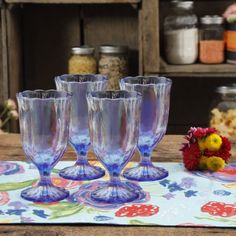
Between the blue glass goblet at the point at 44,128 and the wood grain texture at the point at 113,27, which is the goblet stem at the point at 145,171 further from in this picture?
the wood grain texture at the point at 113,27

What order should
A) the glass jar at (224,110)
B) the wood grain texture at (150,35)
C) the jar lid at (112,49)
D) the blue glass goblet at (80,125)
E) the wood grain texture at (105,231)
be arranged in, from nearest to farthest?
1. the wood grain texture at (105,231)
2. the blue glass goblet at (80,125)
3. the glass jar at (224,110)
4. the wood grain texture at (150,35)
5. the jar lid at (112,49)

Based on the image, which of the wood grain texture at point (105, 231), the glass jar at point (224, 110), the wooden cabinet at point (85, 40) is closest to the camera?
the wood grain texture at point (105, 231)

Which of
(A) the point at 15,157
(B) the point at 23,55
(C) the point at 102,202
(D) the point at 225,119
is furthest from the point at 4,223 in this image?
(B) the point at 23,55

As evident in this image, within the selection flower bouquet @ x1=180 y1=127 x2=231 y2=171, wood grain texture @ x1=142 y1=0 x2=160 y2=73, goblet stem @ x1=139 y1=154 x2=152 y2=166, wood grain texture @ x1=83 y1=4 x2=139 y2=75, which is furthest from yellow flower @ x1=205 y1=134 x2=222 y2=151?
wood grain texture @ x1=83 y1=4 x2=139 y2=75

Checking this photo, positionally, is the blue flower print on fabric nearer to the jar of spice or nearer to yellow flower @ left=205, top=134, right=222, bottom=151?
yellow flower @ left=205, top=134, right=222, bottom=151

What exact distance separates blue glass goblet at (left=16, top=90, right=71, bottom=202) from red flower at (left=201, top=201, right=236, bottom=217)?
227 millimetres

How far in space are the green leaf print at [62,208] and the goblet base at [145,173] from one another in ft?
0.54

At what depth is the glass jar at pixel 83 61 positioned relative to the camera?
239 centimetres

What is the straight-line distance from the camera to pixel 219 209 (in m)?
0.97

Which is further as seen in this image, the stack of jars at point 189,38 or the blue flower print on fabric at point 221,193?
the stack of jars at point 189,38

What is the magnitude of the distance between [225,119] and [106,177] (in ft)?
3.33

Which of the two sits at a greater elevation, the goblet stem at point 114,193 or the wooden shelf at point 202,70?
the wooden shelf at point 202,70

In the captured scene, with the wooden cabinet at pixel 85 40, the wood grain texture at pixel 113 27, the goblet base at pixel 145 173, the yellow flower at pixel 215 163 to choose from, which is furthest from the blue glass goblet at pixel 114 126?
the wood grain texture at pixel 113 27

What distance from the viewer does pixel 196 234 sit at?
87cm
